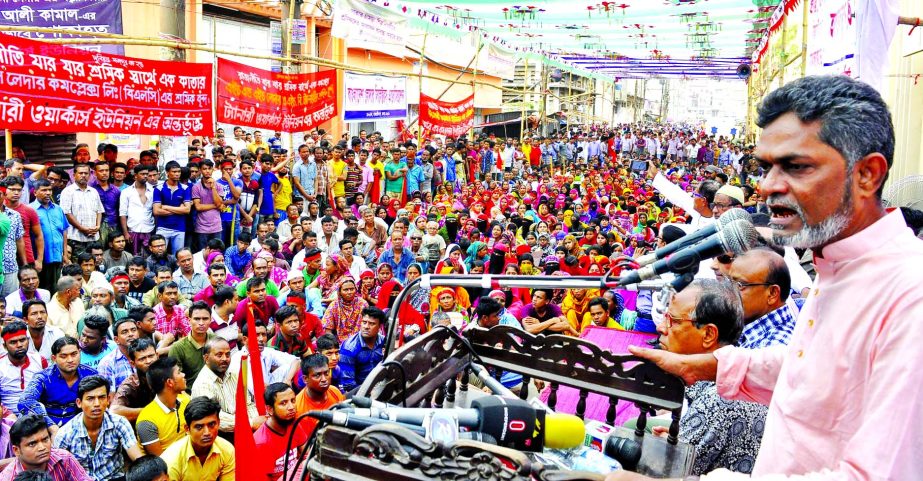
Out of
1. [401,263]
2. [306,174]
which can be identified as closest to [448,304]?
[401,263]

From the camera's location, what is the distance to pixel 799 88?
1407 millimetres

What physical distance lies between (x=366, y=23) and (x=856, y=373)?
450 inches

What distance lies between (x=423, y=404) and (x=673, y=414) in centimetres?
70

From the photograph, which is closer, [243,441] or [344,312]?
[243,441]

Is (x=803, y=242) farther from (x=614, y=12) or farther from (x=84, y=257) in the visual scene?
(x=614, y=12)

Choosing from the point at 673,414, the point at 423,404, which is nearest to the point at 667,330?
the point at 673,414

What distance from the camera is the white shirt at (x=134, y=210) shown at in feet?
27.3

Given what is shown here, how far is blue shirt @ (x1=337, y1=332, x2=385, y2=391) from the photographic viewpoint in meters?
5.96

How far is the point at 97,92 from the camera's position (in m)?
7.57

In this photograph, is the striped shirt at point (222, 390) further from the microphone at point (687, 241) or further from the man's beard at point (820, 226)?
the man's beard at point (820, 226)

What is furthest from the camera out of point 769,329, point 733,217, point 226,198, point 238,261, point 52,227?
point 226,198

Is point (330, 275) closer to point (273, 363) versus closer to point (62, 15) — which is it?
point (273, 363)

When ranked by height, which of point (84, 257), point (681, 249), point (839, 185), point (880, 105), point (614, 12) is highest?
point (614, 12)

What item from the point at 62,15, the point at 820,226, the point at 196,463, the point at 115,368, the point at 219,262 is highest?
the point at 62,15
